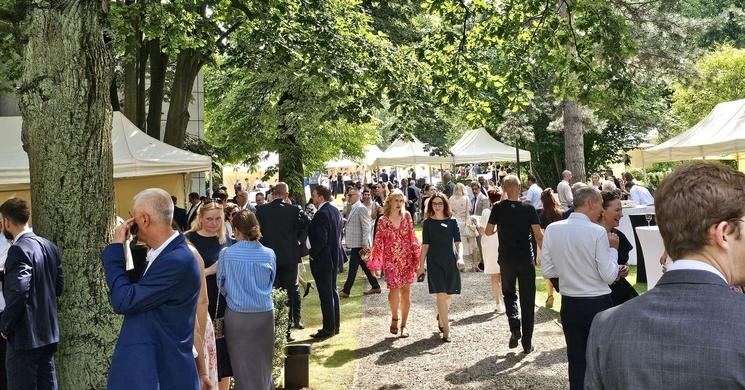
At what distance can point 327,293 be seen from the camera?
1049 centimetres

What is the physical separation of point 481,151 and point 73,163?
75.0 feet

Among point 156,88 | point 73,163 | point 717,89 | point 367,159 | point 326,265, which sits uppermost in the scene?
point 717,89

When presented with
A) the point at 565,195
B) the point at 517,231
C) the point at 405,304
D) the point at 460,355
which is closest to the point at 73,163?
the point at 517,231

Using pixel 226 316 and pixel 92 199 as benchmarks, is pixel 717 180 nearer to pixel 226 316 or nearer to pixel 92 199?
pixel 92 199

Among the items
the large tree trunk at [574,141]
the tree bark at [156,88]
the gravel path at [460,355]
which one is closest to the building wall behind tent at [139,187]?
the tree bark at [156,88]

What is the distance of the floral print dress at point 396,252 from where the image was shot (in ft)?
33.4

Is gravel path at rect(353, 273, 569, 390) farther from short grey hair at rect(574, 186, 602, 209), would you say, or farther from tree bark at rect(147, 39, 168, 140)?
tree bark at rect(147, 39, 168, 140)

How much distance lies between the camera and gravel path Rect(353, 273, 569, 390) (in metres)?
8.02

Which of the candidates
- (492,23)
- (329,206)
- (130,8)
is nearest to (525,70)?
(492,23)

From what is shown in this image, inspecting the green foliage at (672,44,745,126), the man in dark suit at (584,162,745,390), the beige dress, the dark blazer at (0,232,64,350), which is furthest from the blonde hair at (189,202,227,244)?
the green foliage at (672,44,745,126)

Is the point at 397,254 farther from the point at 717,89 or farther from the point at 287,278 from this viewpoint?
the point at 717,89

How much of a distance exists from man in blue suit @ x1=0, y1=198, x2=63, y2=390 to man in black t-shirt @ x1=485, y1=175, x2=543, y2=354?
503 cm

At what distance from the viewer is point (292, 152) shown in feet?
80.7

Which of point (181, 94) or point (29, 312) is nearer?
Answer: point (29, 312)
